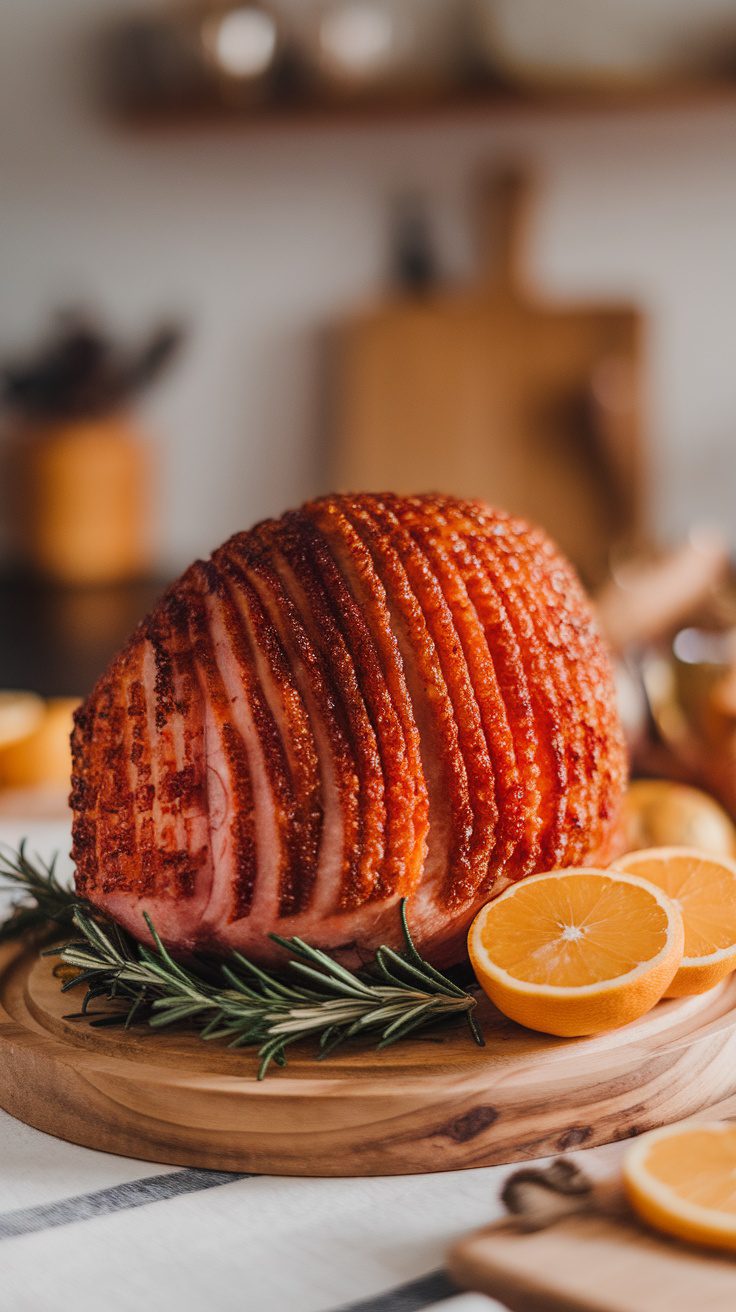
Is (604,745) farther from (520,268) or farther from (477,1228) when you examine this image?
(520,268)

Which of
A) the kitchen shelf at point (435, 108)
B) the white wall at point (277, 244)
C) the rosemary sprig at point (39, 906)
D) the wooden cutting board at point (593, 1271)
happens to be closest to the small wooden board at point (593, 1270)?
the wooden cutting board at point (593, 1271)

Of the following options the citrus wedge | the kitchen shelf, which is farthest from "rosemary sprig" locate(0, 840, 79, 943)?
the kitchen shelf

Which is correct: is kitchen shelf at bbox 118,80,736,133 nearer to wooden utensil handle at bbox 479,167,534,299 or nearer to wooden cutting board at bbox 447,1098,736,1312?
wooden utensil handle at bbox 479,167,534,299

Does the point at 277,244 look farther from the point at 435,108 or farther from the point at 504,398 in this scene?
the point at 504,398

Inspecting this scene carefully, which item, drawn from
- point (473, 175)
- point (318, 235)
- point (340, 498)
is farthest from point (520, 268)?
point (340, 498)

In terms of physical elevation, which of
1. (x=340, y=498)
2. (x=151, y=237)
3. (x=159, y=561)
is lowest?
(x=159, y=561)
